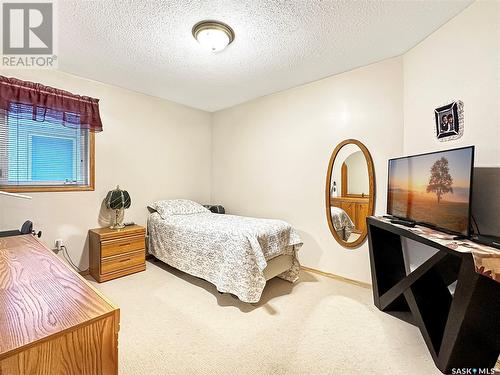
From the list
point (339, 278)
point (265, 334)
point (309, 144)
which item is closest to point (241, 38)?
point (309, 144)

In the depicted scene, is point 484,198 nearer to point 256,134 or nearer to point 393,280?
point 393,280

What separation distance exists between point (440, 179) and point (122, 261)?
3.39 m

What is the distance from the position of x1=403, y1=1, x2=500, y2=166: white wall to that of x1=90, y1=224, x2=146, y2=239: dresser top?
3331 mm

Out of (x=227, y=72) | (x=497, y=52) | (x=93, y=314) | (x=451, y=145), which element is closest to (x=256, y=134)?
(x=227, y=72)

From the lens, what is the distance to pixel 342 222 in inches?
114

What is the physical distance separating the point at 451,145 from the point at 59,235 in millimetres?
4128

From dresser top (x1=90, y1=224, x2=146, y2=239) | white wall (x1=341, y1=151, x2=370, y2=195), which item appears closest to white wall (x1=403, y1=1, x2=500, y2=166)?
white wall (x1=341, y1=151, x2=370, y2=195)

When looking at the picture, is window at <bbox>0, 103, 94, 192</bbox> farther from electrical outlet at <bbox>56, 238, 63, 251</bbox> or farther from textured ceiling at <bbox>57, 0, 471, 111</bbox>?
textured ceiling at <bbox>57, 0, 471, 111</bbox>

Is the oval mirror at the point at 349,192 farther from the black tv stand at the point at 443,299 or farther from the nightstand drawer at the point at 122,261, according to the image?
the nightstand drawer at the point at 122,261

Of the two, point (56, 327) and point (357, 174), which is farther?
point (357, 174)

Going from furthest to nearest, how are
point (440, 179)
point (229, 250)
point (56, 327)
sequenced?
point (229, 250) < point (440, 179) < point (56, 327)

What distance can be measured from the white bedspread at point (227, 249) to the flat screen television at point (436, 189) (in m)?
1.22

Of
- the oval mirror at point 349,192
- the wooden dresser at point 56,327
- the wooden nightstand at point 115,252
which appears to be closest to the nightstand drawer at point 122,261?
the wooden nightstand at point 115,252

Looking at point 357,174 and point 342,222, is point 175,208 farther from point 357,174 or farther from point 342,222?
point 357,174
